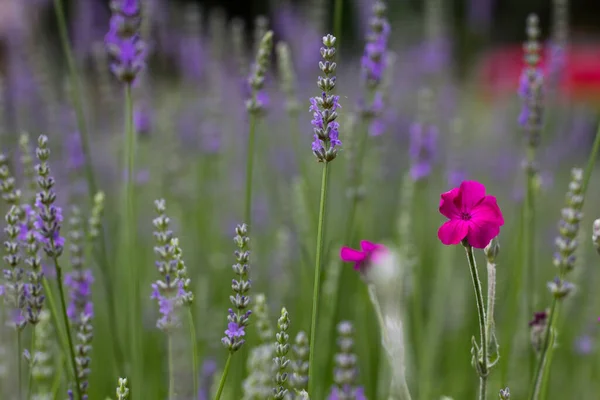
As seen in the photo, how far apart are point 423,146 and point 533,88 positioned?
1.99ft

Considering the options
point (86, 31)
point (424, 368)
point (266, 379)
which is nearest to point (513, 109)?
point (86, 31)

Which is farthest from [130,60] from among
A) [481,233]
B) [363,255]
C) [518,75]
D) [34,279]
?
[518,75]

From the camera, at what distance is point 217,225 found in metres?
2.82

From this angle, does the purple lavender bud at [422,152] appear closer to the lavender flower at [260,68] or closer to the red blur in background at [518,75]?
the lavender flower at [260,68]

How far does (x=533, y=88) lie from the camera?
4.41ft

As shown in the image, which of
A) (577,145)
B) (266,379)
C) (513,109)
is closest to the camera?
(266,379)

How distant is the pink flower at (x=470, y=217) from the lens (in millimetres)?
762

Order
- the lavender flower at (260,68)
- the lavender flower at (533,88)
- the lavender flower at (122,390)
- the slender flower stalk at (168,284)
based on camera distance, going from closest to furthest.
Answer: the lavender flower at (122,390)
the slender flower stalk at (168,284)
the lavender flower at (260,68)
the lavender flower at (533,88)

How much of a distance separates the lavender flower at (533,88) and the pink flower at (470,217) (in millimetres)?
587

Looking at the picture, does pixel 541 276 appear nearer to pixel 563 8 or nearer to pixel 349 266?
pixel 349 266

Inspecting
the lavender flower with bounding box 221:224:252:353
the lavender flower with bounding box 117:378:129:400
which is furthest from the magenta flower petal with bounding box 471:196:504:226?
the lavender flower with bounding box 117:378:129:400

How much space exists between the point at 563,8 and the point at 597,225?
935 millimetres

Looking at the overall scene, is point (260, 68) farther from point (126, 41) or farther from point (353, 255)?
point (353, 255)

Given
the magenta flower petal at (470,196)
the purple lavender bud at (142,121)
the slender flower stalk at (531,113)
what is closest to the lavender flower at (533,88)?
the slender flower stalk at (531,113)
